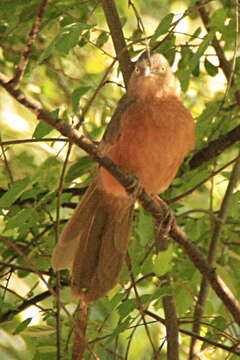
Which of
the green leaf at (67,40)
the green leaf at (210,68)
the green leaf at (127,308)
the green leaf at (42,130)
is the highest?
the green leaf at (210,68)

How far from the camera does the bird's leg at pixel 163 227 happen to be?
10.0ft

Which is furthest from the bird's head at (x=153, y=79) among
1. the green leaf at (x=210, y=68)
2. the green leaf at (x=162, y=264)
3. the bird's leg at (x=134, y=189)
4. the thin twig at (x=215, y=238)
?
the green leaf at (x=162, y=264)

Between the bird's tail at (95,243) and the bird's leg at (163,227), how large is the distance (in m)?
0.24

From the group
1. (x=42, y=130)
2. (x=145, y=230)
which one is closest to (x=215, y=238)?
(x=145, y=230)

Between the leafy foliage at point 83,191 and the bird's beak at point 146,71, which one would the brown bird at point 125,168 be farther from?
the leafy foliage at point 83,191

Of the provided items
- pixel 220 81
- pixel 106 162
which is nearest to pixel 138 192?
pixel 106 162

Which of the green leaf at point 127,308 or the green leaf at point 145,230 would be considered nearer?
the green leaf at point 127,308

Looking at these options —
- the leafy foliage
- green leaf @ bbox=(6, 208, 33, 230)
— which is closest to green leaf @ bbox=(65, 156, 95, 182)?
Result: the leafy foliage

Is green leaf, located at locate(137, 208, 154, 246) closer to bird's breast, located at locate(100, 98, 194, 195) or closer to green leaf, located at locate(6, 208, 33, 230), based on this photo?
bird's breast, located at locate(100, 98, 194, 195)

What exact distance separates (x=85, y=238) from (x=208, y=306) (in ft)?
2.57

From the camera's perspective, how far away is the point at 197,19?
540cm

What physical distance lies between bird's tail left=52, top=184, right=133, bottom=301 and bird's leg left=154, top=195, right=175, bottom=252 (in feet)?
0.79

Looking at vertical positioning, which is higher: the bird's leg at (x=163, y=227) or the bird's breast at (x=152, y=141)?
the bird's breast at (x=152, y=141)

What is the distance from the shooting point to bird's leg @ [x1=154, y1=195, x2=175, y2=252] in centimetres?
306
